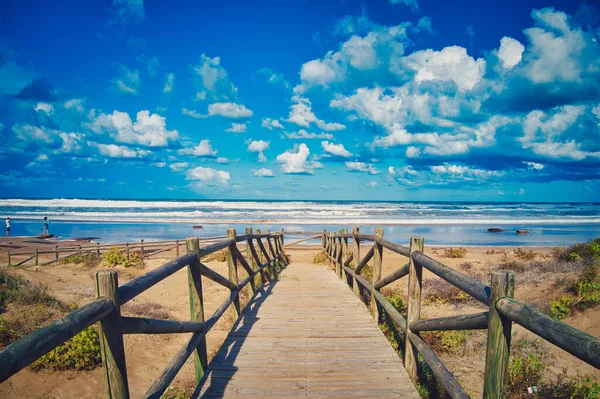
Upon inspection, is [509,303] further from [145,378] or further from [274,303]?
[145,378]

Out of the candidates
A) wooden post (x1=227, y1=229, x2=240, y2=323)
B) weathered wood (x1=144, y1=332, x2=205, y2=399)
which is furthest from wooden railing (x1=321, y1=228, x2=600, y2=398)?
wooden post (x1=227, y1=229, x2=240, y2=323)

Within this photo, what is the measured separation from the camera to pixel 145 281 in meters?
2.51

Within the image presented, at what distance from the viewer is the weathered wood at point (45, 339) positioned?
1289 millimetres

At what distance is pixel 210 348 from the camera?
6.17 meters

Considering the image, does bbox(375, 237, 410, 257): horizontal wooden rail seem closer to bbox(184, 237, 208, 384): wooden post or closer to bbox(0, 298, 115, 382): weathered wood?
bbox(184, 237, 208, 384): wooden post

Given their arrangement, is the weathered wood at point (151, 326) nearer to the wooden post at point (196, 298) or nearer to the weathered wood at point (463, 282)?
the wooden post at point (196, 298)

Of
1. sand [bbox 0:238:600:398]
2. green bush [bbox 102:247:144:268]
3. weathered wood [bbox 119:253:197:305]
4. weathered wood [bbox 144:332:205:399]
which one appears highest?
weathered wood [bbox 119:253:197:305]

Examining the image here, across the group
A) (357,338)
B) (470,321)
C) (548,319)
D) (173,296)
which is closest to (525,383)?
(357,338)

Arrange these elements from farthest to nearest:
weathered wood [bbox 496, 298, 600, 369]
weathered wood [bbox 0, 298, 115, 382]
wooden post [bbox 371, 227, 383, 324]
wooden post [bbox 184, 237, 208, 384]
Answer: wooden post [bbox 371, 227, 383, 324] → wooden post [bbox 184, 237, 208, 384] → weathered wood [bbox 496, 298, 600, 369] → weathered wood [bbox 0, 298, 115, 382]

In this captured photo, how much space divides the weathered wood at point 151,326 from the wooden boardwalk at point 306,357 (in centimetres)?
65

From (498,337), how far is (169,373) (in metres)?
2.49

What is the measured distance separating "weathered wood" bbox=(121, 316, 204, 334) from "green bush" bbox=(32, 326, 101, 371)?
2870mm

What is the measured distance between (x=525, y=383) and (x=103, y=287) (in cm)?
467

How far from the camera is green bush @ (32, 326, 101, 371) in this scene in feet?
16.2
